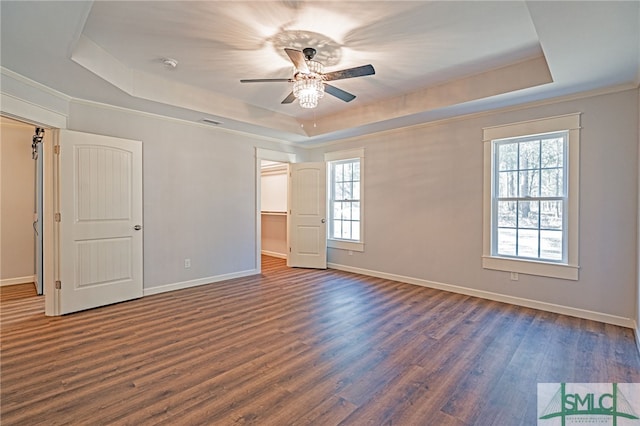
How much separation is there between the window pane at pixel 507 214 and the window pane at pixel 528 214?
0.06m

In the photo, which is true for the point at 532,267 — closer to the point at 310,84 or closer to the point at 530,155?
the point at 530,155

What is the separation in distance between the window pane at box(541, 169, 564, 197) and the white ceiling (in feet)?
3.02

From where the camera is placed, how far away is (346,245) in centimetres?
609

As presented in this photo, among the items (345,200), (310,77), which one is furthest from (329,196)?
(310,77)

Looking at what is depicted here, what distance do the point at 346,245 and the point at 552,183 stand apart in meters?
3.40

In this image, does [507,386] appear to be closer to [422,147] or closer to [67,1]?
[422,147]

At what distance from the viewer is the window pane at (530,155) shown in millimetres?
3977

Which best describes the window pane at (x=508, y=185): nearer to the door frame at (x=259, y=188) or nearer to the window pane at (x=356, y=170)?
the window pane at (x=356, y=170)

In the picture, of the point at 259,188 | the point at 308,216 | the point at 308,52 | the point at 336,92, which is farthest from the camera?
the point at 308,216

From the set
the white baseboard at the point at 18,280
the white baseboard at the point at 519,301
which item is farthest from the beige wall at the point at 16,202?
the white baseboard at the point at 519,301

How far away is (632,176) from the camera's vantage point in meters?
3.31

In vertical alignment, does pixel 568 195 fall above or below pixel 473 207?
above

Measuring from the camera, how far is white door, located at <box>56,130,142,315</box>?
3.66 m

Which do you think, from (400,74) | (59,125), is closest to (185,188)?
(59,125)
